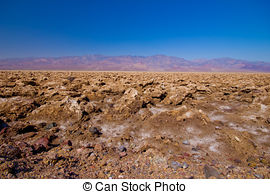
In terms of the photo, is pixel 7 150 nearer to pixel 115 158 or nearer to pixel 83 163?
pixel 83 163

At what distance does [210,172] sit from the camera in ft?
6.40

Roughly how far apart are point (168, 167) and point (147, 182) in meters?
0.48

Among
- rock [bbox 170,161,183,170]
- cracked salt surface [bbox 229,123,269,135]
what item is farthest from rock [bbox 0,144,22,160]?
cracked salt surface [bbox 229,123,269,135]

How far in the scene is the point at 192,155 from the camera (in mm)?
2477

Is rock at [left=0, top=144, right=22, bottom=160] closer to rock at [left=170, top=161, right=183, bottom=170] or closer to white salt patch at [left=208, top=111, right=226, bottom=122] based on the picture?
rock at [left=170, top=161, right=183, bottom=170]

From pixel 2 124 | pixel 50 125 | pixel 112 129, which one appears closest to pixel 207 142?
pixel 112 129

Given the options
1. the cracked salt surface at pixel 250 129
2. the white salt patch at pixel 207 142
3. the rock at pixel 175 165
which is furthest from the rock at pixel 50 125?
the cracked salt surface at pixel 250 129

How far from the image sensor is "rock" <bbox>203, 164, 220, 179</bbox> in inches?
74.9

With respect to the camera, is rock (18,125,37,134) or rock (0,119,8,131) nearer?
rock (18,125,37,134)

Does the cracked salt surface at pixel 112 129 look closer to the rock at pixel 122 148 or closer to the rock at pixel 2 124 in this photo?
the rock at pixel 122 148

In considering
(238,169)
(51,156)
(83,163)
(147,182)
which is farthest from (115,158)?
(238,169)

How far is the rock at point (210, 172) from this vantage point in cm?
190

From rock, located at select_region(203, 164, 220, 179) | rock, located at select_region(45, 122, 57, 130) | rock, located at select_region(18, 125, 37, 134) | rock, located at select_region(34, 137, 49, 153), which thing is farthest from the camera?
rock, located at select_region(45, 122, 57, 130)

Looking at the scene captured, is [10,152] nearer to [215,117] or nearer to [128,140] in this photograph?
[128,140]
